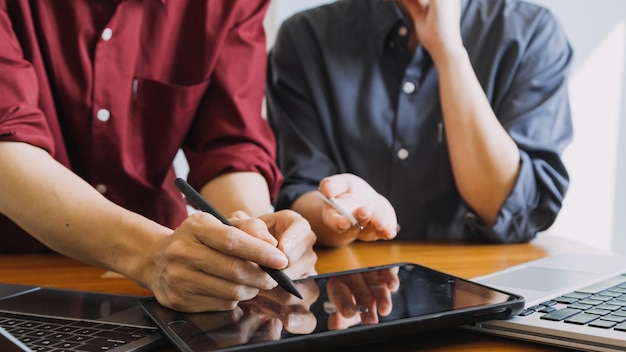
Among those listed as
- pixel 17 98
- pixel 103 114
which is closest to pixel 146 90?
pixel 103 114

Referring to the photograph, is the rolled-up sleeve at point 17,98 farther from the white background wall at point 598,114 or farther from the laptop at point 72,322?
the white background wall at point 598,114

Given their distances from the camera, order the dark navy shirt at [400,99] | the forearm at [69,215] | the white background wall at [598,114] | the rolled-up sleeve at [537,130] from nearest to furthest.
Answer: the forearm at [69,215] → the rolled-up sleeve at [537,130] → the dark navy shirt at [400,99] → the white background wall at [598,114]

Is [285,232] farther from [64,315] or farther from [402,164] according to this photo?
[402,164]

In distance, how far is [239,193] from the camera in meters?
1.05

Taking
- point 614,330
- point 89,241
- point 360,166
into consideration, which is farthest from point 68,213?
point 360,166

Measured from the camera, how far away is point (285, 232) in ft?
2.67

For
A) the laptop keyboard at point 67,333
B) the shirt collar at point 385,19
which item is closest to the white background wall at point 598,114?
the shirt collar at point 385,19

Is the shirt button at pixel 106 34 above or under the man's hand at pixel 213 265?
→ above

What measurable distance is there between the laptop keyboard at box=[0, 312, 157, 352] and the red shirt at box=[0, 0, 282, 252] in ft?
1.34

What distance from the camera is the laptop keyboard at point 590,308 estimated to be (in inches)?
24.3

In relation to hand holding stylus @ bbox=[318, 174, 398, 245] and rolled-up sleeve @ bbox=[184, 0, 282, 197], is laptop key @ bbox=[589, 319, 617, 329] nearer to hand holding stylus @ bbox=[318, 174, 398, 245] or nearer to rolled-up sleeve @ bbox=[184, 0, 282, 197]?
hand holding stylus @ bbox=[318, 174, 398, 245]

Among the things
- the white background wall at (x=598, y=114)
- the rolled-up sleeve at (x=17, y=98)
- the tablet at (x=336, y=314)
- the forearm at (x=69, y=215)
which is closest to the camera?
the tablet at (x=336, y=314)

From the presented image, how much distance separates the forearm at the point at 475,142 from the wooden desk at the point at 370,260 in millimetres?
107

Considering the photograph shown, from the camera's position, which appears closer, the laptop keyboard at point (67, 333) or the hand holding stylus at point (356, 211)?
the laptop keyboard at point (67, 333)
